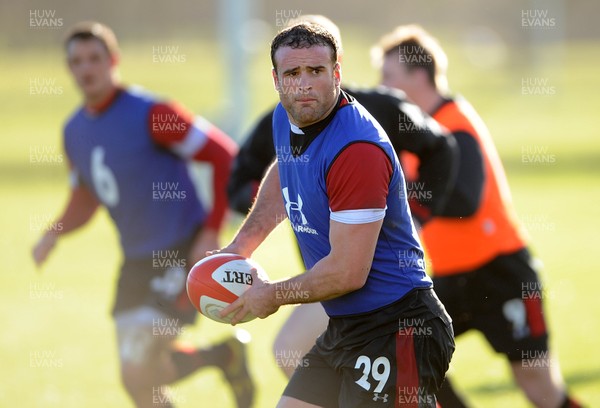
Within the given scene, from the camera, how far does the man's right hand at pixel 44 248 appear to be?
7.18 meters

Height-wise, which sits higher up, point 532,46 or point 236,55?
point 236,55

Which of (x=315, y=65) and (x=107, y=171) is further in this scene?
(x=107, y=171)

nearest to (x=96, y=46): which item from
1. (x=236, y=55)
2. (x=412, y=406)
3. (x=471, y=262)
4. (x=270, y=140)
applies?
(x=270, y=140)

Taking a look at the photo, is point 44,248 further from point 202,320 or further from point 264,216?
point 202,320

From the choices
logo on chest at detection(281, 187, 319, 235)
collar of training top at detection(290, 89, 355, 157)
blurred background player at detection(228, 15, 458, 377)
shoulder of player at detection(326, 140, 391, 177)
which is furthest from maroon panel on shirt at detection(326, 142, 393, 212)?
blurred background player at detection(228, 15, 458, 377)

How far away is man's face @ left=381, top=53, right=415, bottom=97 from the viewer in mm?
6508

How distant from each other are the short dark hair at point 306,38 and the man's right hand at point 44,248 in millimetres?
3530

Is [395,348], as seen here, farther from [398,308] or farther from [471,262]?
[471,262]

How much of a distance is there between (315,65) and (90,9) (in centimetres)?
5933

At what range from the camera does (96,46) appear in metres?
7.19

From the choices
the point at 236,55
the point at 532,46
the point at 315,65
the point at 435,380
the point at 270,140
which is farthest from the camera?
the point at 532,46

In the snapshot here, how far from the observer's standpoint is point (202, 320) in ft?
34.5

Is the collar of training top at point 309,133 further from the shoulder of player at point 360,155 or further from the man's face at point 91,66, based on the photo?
the man's face at point 91,66

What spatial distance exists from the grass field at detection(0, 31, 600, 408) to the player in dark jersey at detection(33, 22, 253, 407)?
693 mm
